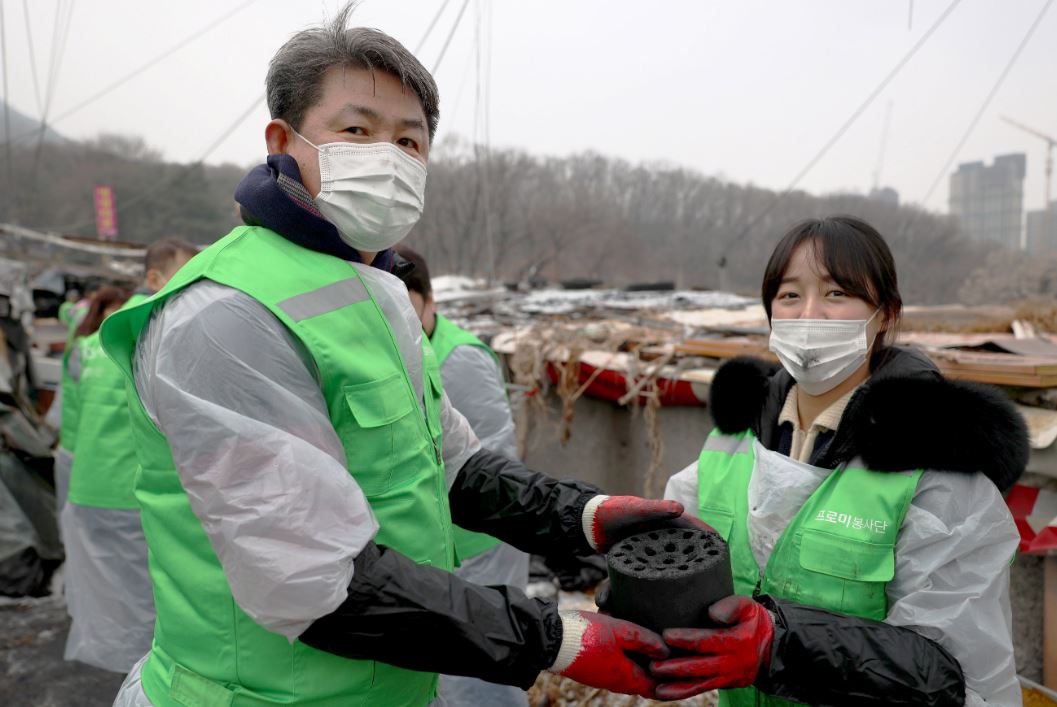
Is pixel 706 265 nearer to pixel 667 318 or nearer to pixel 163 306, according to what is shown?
pixel 667 318

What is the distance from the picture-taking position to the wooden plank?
2938 millimetres

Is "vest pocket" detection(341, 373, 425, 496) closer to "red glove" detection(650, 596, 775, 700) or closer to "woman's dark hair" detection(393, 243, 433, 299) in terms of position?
"red glove" detection(650, 596, 775, 700)

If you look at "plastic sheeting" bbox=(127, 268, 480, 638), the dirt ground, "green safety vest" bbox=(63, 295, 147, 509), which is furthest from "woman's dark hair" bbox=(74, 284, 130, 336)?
"plastic sheeting" bbox=(127, 268, 480, 638)

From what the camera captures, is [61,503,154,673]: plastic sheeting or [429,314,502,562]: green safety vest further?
[61,503,154,673]: plastic sheeting


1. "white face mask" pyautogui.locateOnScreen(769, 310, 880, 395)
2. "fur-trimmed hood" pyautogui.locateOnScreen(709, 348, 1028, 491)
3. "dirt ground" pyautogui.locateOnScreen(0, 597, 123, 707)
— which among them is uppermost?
"white face mask" pyautogui.locateOnScreen(769, 310, 880, 395)

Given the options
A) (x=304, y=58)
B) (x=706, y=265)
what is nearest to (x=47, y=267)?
(x=304, y=58)

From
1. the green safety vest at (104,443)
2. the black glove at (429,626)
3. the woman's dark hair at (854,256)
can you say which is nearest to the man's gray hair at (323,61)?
the black glove at (429,626)

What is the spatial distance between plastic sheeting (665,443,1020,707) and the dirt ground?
13.3ft

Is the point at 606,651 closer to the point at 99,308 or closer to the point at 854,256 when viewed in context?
the point at 854,256

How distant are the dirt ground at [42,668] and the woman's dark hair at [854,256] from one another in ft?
13.6

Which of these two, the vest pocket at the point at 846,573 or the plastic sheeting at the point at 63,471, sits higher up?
the vest pocket at the point at 846,573

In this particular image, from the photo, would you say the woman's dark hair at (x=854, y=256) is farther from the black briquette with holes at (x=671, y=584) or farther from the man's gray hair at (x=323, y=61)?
the man's gray hair at (x=323, y=61)

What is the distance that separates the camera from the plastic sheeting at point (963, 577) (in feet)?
4.85

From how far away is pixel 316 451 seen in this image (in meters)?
1.21
